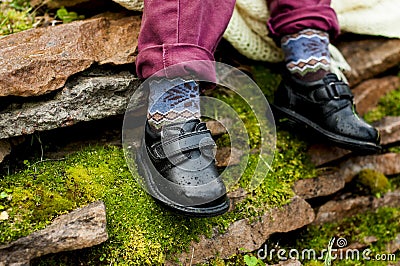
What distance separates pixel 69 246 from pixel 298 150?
4.19 feet

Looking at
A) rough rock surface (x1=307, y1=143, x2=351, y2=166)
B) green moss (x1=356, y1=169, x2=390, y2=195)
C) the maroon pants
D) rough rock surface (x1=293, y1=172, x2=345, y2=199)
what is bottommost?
green moss (x1=356, y1=169, x2=390, y2=195)

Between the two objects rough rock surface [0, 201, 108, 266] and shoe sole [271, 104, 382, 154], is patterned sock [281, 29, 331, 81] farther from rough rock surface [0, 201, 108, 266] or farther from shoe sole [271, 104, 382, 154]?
rough rock surface [0, 201, 108, 266]

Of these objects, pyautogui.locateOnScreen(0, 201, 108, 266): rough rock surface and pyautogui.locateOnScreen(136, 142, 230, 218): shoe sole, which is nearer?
pyautogui.locateOnScreen(0, 201, 108, 266): rough rock surface

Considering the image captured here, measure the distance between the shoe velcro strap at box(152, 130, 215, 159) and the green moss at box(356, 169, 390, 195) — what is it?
1.07 metres

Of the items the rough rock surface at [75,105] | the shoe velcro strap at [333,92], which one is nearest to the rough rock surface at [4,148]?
the rough rock surface at [75,105]

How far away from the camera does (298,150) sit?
2527mm

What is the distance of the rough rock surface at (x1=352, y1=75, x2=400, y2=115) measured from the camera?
2920 mm

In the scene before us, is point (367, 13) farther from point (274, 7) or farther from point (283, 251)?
point (283, 251)

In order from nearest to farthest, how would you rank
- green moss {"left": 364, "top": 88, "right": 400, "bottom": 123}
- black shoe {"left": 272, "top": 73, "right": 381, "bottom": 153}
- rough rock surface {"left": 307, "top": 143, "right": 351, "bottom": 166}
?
black shoe {"left": 272, "top": 73, "right": 381, "bottom": 153} → rough rock surface {"left": 307, "top": 143, "right": 351, "bottom": 166} → green moss {"left": 364, "top": 88, "right": 400, "bottom": 123}

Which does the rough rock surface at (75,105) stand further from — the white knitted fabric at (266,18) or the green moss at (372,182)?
the green moss at (372,182)

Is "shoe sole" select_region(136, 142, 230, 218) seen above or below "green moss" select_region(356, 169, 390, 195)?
above

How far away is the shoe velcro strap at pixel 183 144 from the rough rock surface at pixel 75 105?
1.35 feet

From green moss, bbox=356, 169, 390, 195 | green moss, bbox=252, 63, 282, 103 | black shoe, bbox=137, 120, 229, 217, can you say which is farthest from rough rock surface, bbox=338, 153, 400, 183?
black shoe, bbox=137, 120, 229, 217

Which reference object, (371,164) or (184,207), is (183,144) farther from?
(371,164)
